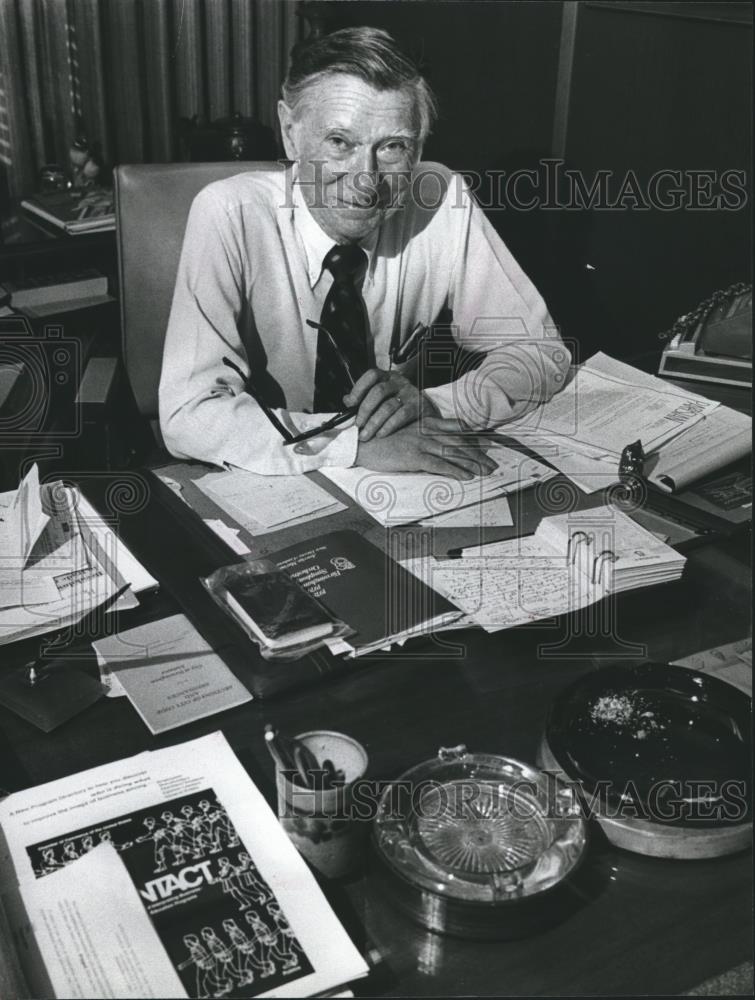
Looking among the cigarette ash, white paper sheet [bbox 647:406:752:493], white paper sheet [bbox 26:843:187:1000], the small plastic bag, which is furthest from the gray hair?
white paper sheet [bbox 26:843:187:1000]

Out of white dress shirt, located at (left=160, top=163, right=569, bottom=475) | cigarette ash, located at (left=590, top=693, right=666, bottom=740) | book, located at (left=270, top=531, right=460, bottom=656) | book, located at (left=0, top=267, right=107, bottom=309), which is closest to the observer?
cigarette ash, located at (left=590, top=693, right=666, bottom=740)

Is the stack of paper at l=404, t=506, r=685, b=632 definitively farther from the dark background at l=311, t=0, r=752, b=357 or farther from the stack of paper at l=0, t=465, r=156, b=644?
the dark background at l=311, t=0, r=752, b=357

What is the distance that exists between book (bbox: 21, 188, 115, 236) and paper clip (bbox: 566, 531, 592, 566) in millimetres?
1910

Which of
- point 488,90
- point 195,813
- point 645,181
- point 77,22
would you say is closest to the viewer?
point 195,813

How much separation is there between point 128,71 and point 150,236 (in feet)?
5.91

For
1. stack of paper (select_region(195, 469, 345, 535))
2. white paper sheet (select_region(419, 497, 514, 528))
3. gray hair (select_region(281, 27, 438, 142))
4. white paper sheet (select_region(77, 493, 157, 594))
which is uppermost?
gray hair (select_region(281, 27, 438, 142))

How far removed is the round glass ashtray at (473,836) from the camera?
775 millimetres

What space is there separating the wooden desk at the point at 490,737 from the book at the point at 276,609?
2.2 inches

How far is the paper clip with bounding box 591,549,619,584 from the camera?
1152mm

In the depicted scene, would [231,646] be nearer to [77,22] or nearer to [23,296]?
[23,296]

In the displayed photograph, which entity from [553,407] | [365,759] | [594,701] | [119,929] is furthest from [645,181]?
[119,929]

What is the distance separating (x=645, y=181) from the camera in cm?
241

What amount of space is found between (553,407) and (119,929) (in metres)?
1.16

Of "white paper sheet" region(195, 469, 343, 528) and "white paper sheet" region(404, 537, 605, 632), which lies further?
"white paper sheet" region(195, 469, 343, 528)
